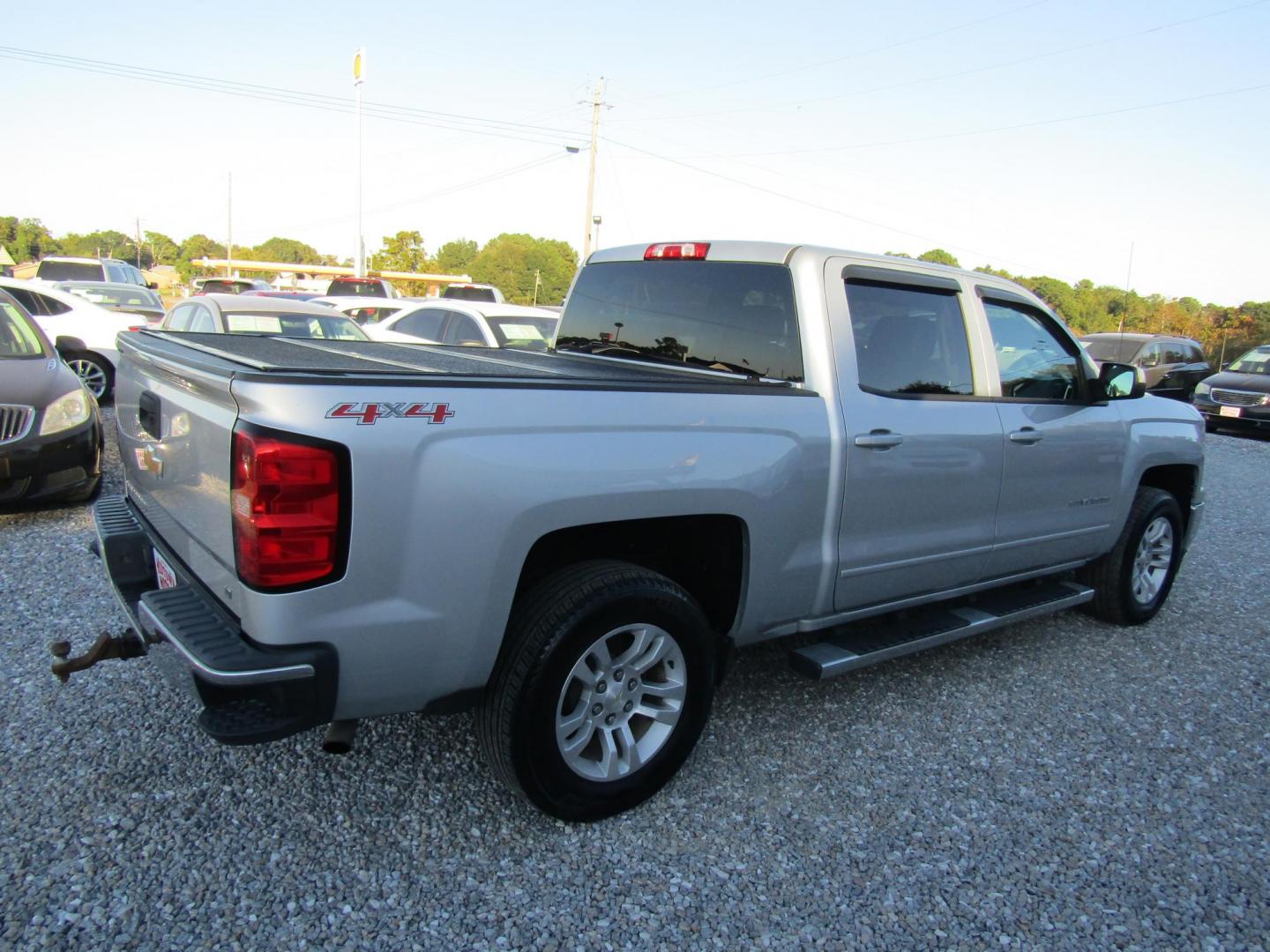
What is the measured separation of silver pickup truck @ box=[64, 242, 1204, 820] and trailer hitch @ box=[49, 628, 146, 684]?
0.04ft

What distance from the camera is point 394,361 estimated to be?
307 centimetres

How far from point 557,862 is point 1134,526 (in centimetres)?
374

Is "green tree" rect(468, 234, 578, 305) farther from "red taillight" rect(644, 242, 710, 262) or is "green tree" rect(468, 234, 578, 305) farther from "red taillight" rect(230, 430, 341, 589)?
"red taillight" rect(230, 430, 341, 589)

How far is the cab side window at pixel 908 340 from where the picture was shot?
342 cm

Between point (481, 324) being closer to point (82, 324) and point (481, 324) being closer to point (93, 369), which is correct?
point (93, 369)

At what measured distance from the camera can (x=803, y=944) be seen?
232 centimetres

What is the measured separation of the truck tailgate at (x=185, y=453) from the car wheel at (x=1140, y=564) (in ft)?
14.3

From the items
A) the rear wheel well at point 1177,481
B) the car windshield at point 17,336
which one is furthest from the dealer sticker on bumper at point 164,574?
the rear wheel well at point 1177,481

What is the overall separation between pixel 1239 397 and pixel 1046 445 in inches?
545

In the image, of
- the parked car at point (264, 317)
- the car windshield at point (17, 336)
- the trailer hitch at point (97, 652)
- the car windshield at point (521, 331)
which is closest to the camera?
the trailer hitch at point (97, 652)

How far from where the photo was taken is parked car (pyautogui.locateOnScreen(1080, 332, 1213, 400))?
18109 mm

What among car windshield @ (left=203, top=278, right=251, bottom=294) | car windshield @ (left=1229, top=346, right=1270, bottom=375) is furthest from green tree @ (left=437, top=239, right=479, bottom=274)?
car windshield @ (left=1229, top=346, right=1270, bottom=375)

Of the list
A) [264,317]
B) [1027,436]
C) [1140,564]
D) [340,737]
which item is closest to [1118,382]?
[1027,436]

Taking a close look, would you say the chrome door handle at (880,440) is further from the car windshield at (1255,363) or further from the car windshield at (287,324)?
the car windshield at (1255,363)
